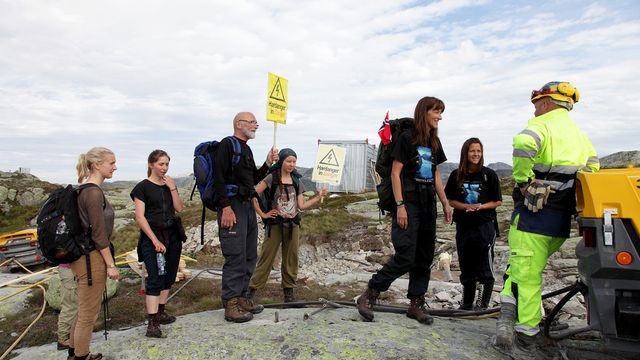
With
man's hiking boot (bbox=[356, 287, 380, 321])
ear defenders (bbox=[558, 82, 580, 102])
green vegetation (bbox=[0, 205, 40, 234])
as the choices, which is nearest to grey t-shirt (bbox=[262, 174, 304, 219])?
man's hiking boot (bbox=[356, 287, 380, 321])

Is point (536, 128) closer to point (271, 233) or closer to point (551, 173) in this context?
point (551, 173)

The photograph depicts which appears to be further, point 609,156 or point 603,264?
point 609,156

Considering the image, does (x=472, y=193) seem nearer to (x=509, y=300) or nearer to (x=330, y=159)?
(x=509, y=300)

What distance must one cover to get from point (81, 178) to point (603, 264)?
5.06 metres

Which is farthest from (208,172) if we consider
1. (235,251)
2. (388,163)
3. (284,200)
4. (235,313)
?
(388,163)

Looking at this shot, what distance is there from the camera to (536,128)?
3.90m

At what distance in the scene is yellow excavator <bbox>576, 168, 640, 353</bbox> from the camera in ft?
10.3

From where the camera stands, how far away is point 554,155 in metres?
3.84

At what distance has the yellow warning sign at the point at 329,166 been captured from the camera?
8.65 m

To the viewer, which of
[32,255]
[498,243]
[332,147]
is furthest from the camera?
[32,255]

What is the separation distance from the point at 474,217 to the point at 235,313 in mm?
3628

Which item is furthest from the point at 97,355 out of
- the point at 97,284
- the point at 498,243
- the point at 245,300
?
the point at 498,243

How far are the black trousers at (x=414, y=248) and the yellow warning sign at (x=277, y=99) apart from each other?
3.56 m

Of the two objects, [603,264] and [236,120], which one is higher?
[236,120]
